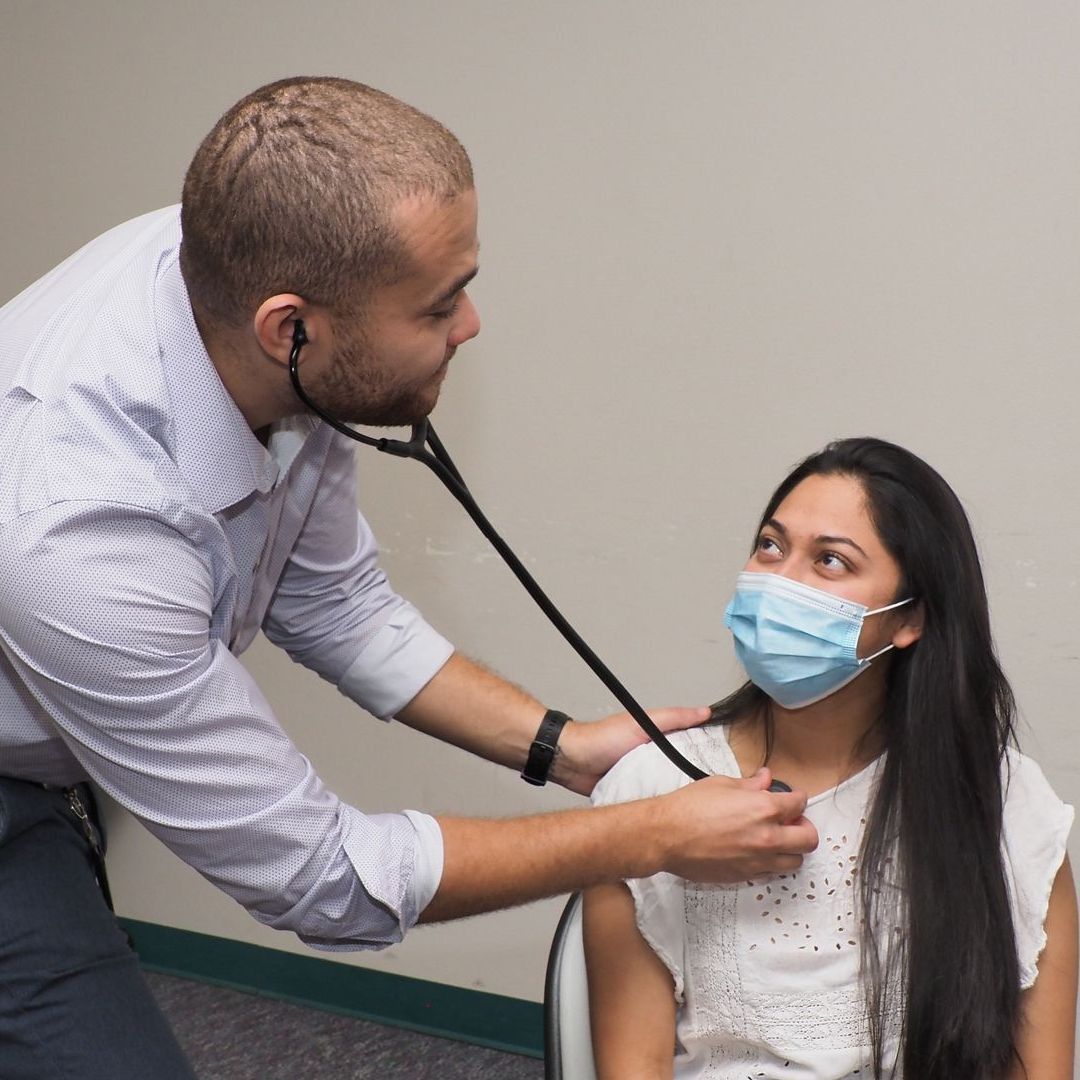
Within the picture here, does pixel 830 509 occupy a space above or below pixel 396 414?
below

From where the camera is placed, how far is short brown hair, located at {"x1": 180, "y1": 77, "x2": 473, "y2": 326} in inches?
50.1

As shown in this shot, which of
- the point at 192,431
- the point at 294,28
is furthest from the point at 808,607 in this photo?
the point at 294,28

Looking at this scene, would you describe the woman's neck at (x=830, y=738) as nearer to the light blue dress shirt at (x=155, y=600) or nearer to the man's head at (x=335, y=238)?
the light blue dress shirt at (x=155, y=600)

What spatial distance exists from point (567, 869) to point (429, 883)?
141 millimetres

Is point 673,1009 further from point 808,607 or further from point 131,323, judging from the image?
point 131,323

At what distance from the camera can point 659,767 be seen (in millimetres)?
1673

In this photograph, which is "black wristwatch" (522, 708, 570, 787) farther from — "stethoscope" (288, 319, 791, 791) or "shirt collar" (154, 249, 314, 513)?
"shirt collar" (154, 249, 314, 513)

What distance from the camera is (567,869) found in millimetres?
1390

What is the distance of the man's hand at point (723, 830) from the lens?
137 centimetres

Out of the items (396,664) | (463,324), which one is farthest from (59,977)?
(463,324)

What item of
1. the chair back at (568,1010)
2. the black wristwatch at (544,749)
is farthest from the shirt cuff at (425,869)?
the black wristwatch at (544,749)

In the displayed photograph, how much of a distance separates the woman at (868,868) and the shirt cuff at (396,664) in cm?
29

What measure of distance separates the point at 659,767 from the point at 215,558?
604 mm

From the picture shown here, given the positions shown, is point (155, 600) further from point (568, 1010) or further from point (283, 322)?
point (568, 1010)
